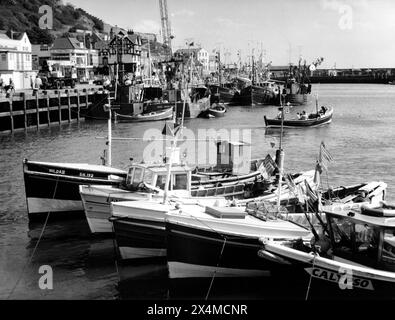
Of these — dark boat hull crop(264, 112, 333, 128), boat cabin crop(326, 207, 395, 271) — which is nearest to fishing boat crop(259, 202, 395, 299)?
boat cabin crop(326, 207, 395, 271)

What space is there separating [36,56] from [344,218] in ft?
347

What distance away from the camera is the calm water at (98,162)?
1507 cm

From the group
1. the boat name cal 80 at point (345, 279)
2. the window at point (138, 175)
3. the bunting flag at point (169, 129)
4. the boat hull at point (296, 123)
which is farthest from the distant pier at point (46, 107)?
the boat name cal 80 at point (345, 279)

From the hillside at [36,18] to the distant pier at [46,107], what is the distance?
4554cm

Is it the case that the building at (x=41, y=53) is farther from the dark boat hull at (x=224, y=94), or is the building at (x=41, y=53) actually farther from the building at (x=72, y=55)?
the dark boat hull at (x=224, y=94)

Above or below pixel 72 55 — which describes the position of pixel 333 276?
below

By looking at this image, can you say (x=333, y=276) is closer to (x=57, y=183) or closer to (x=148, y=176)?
(x=148, y=176)

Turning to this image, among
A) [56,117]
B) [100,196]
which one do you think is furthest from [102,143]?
[100,196]

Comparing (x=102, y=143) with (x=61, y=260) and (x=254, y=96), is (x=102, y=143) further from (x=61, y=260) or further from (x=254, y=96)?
(x=254, y=96)

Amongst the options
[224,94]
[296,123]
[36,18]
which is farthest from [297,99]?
[36,18]

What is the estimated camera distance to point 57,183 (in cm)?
2133

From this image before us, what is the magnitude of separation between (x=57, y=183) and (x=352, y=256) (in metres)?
12.1

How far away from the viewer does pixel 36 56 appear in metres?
111

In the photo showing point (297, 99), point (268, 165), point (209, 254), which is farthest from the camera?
point (297, 99)
